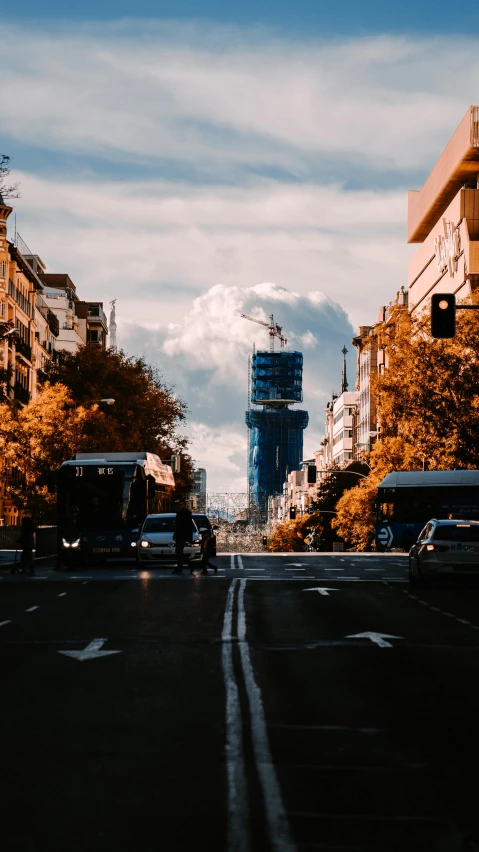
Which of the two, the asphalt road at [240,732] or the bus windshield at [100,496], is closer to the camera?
the asphalt road at [240,732]

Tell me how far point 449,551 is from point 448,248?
77032 millimetres

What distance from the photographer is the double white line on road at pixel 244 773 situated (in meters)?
6.59

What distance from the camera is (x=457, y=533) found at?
30031 millimetres

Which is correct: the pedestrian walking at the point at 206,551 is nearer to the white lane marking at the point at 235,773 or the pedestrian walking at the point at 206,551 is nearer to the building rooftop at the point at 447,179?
the white lane marking at the point at 235,773

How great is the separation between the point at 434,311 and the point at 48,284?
124298 mm

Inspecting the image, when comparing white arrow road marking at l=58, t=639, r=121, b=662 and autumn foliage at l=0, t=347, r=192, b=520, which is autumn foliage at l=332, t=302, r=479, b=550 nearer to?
autumn foliage at l=0, t=347, r=192, b=520

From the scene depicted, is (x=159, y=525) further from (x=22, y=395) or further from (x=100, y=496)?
(x=22, y=395)

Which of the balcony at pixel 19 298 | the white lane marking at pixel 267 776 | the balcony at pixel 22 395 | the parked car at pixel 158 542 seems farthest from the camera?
the balcony at pixel 19 298

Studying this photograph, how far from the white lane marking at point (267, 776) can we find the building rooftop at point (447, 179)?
293 ft

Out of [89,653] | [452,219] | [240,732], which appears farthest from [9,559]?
[452,219]

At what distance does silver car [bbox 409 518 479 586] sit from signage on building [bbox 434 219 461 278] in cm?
7267

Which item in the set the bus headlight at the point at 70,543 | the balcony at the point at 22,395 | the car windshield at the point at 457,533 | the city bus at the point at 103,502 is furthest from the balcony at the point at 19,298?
the car windshield at the point at 457,533

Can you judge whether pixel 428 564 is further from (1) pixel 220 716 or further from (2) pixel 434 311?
(1) pixel 220 716

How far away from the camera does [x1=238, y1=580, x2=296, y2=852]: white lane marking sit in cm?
659
